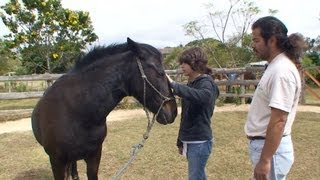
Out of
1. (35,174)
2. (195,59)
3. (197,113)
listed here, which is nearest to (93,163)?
(197,113)

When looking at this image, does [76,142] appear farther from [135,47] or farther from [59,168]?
[135,47]

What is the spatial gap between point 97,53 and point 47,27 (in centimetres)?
1303

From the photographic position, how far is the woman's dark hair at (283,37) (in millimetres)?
2180

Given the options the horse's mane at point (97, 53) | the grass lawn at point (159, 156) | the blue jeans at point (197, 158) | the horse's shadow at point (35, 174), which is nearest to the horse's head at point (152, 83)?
the horse's mane at point (97, 53)

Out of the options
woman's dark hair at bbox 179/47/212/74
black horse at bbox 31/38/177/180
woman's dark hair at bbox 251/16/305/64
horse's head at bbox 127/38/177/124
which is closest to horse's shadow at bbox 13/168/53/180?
black horse at bbox 31/38/177/180

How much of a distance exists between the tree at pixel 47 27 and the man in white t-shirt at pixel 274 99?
12.9 metres

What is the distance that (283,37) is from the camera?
2.18 meters

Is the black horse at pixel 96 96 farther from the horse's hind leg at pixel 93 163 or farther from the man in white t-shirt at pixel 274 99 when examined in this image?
the man in white t-shirt at pixel 274 99

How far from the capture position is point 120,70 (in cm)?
314

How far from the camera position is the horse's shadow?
5305 mm

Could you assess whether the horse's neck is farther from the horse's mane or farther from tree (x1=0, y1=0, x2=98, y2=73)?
tree (x1=0, y1=0, x2=98, y2=73)

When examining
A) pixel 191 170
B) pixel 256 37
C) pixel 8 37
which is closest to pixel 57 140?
pixel 191 170

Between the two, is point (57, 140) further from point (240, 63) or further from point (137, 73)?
point (240, 63)

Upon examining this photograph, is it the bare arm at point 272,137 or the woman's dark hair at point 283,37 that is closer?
the bare arm at point 272,137
